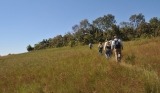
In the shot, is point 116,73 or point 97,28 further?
point 97,28

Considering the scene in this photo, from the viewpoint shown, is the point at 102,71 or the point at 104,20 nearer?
the point at 102,71

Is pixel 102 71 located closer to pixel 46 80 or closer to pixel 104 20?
pixel 46 80

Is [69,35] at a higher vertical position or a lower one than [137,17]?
lower

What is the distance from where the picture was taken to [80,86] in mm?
6125

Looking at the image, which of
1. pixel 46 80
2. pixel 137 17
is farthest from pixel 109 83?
pixel 137 17

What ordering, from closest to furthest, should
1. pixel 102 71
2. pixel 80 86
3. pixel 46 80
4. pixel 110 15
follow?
pixel 80 86, pixel 102 71, pixel 46 80, pixel 110 15

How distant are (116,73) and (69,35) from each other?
273 feet

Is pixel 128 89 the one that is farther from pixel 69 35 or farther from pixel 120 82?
pixel 69 35

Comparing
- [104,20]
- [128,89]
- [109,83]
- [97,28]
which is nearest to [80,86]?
[109,83]

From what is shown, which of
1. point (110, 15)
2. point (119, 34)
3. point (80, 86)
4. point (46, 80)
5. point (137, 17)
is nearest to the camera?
point (80, 86)

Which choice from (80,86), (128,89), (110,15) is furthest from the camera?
(110,15)

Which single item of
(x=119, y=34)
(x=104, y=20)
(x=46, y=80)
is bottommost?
(x=46, y=80)

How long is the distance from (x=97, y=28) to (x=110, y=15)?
40.5ft

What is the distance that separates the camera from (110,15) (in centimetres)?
9262
